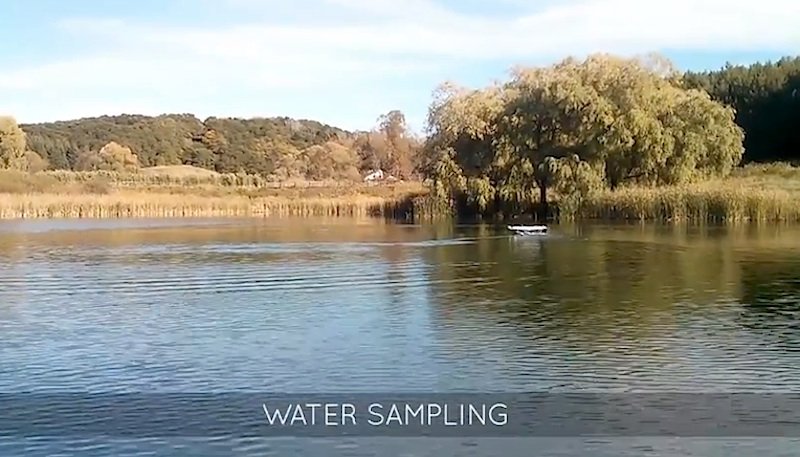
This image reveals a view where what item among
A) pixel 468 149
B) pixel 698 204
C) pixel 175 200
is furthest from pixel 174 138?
pixel 698 204

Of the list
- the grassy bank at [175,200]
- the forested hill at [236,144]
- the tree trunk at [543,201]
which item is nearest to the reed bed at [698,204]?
the tree trunk at [543,201]

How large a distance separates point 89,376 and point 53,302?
18.3ft

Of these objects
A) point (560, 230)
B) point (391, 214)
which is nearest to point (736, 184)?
point (560, 230)

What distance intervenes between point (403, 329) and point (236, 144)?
10432 cm

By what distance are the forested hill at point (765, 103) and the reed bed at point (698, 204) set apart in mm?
16696

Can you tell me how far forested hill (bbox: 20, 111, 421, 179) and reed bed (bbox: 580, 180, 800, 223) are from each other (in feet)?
134

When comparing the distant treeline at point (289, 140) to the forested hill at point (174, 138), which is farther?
the forested hill at point (174, 138)

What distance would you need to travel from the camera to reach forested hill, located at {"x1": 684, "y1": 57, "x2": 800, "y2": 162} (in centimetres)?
5306

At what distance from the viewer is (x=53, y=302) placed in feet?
46.9

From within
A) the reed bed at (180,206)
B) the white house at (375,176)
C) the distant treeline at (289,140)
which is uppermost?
the distant treeline at (289,140)

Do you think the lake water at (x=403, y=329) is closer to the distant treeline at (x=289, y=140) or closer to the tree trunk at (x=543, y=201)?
the tree trunk at (x=543, y=201)

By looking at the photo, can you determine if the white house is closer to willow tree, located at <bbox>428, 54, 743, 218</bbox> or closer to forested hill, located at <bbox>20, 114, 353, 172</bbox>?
forested hill, located at <bbox>20, 114, 353, 172</bbox>

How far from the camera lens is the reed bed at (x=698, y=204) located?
33594mm

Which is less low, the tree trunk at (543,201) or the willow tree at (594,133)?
the willow tree at (594,133)
